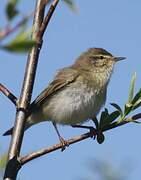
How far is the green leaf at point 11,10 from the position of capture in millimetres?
1215

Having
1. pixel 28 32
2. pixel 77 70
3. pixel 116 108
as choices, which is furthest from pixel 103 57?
pixel 28 32

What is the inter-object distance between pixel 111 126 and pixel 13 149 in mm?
746

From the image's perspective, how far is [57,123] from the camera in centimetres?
718

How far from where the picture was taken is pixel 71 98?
6.80 m

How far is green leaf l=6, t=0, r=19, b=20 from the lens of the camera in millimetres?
1215

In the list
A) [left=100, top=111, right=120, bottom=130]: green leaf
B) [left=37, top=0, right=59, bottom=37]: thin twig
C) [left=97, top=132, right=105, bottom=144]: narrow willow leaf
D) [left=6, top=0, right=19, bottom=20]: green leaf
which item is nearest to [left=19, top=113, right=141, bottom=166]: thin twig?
[left=100, top=111, right=120, bottom=130]: green leaf

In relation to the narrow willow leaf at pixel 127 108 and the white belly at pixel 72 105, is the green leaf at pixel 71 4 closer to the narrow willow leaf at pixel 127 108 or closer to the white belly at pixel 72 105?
the narrow willow leaf at pixel 127 108

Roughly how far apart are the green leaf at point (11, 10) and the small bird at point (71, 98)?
5172 millimetres

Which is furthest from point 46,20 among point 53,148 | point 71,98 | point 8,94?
point 71,98

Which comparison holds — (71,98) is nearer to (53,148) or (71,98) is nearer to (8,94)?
(8,94)

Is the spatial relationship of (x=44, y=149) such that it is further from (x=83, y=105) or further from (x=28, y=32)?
(x=83, y=105)

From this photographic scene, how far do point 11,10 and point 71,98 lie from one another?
5562mm

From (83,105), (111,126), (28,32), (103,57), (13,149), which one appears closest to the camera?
(28,32)

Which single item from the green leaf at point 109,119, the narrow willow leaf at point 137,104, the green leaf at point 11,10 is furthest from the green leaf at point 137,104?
the green leaf at point 11,10
